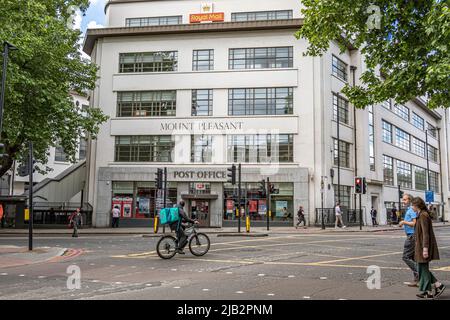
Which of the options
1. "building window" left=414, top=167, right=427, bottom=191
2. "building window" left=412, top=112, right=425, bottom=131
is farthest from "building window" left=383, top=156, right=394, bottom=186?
"building window" left=412, top=112, right=425, bottom=131

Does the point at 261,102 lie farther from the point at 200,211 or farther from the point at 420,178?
the point at 420,178

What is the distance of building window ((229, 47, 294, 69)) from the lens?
34.9 m

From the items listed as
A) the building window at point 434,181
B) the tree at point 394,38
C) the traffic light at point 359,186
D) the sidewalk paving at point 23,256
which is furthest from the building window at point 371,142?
the sidewalk paving at point 23,256

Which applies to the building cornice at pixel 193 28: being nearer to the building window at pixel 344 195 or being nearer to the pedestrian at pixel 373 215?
the building window at pixel 344 195

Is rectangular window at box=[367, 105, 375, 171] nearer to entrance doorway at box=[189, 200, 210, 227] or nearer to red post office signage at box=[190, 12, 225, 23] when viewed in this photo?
red post office signage at box=[190, 12, 225, 23]

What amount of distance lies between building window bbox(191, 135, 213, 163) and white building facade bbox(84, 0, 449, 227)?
0.08 metres

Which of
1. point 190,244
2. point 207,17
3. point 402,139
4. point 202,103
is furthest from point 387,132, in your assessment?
point 190,244

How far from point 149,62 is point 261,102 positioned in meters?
9.74

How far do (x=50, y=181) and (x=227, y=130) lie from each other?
1452 cm

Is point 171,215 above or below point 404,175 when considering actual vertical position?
below

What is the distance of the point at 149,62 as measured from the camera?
36750mm

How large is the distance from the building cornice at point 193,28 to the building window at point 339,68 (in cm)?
484

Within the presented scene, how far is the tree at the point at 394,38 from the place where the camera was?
12.3 metres

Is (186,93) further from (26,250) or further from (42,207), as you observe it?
(26,250)
